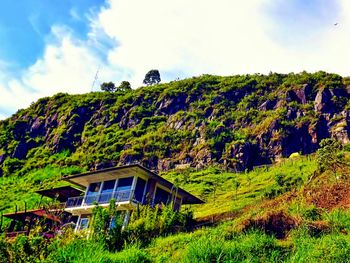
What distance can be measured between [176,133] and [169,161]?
30.6 ft

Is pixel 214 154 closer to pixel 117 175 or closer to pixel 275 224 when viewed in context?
pixel 117 175

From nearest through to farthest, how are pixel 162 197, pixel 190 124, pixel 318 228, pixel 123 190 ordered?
pixel 318 228 → pixel 123 190 → pixel 162 197 → pixel 190 124

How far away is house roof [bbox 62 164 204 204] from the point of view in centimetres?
2945

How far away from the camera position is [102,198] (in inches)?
1217

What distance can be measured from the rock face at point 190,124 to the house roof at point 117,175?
3500cm

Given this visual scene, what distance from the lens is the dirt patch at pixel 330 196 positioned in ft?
60.0

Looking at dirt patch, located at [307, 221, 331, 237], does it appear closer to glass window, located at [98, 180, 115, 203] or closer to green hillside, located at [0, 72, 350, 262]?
green hillside, located at [0, 72, 350, 262]

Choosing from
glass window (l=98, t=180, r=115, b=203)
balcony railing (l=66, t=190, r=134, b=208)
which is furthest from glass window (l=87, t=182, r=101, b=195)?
glass window (l=98, t=180, r=115, b=203)

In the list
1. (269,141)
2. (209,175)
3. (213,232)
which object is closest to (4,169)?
(209,175)

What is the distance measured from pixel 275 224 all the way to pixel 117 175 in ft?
53.8

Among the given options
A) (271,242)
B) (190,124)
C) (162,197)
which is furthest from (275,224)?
(190,124)

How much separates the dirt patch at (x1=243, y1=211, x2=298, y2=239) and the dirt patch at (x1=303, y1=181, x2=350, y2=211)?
9.41ft

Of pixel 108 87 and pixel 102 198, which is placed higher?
pixel 108 87

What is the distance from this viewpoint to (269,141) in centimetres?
7388
